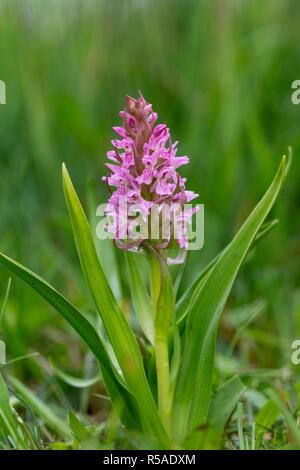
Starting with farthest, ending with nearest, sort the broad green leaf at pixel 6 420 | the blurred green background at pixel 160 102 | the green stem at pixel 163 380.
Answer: the blurred green background at pixel 160 102 < the green stem at pixel 163 380 < the broad green leaf at pixel 6 420

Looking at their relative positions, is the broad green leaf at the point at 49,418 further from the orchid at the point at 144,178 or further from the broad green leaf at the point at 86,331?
the orchid at the point at 144,178

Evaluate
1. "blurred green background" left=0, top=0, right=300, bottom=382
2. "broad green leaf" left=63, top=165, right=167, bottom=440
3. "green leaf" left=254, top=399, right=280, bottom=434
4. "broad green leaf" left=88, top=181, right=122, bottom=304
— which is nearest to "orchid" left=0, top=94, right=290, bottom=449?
"broad green leaf" left=63, top=165, right=167, bottom=440

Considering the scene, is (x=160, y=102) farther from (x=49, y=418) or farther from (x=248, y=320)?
(x=49, y=418)

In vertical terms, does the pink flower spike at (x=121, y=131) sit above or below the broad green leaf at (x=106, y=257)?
above

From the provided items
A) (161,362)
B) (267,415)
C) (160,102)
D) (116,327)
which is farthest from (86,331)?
(160,102)

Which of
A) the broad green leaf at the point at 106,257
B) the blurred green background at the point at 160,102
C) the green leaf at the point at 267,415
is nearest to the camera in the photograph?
the green leaf at the point at 267,415

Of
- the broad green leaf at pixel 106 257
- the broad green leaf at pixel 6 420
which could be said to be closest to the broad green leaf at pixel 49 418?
the broad green leaf at pixel 6 420

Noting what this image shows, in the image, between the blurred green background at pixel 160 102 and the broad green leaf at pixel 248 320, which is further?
the blurred green background at pixel 160 102
